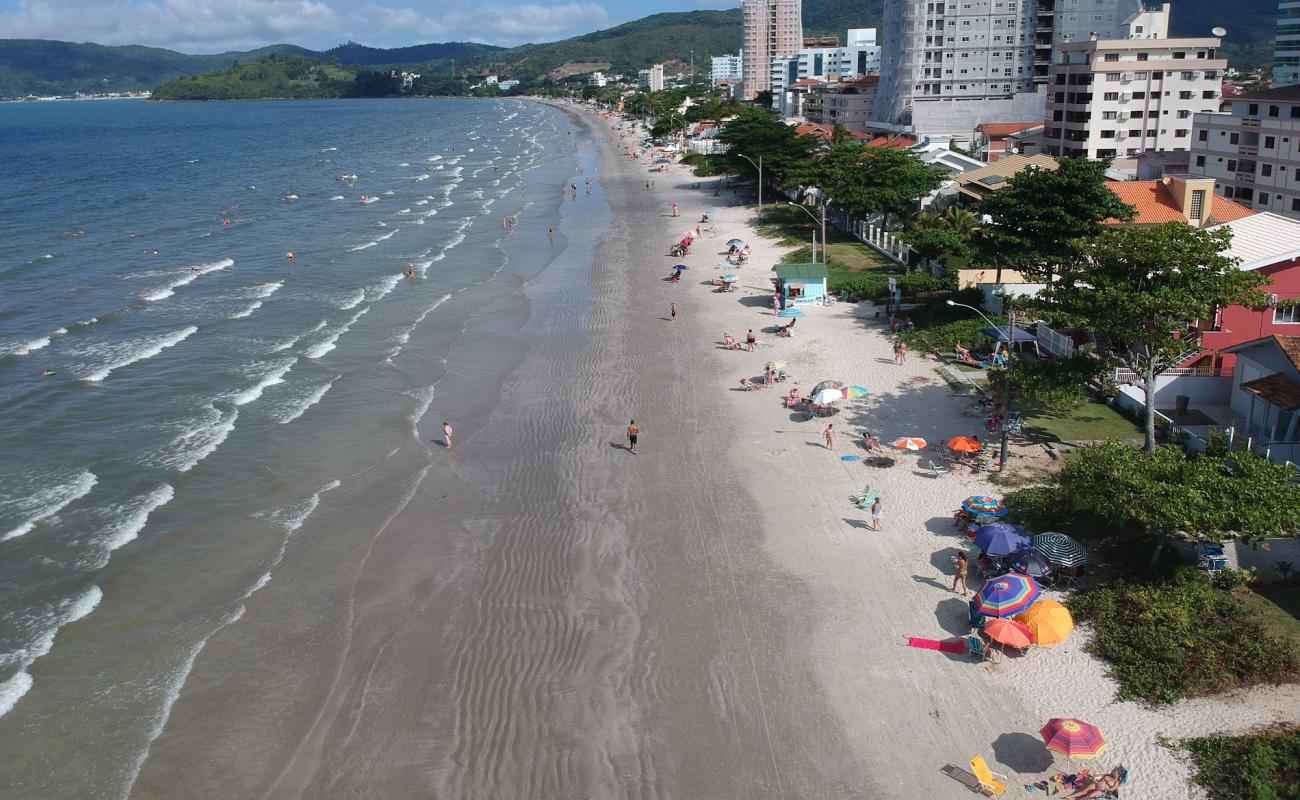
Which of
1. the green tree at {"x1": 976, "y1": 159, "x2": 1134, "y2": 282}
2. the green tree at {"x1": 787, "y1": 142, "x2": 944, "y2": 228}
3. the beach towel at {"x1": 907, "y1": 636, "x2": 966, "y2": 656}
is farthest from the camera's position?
the green tree at {"x1": 787, "y1": 142, "x2": 944, "y2": 228}

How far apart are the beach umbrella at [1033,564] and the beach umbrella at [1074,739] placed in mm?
4920

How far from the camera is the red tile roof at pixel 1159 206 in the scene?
40188 mm

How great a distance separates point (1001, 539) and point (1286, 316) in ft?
51.9

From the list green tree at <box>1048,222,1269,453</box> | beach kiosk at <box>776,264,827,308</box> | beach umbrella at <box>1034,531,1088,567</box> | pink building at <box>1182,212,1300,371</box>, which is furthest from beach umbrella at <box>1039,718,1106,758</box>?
beach kiosk at <box>776,264,827,308</box>

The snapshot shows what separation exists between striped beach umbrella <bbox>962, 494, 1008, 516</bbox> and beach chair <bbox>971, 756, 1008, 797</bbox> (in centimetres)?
832

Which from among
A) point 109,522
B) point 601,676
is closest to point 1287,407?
point 601,676

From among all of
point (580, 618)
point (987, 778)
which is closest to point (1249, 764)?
point (987, 778)

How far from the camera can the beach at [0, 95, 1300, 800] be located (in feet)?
53.6

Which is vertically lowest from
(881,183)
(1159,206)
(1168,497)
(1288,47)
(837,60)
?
(1168,497)

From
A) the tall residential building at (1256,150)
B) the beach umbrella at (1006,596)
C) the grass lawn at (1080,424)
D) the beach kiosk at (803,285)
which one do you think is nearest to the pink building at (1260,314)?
the grass lawn at (1080,424)

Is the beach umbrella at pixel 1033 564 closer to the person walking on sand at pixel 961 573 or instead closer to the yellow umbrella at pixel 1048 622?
the person walking on sand at pixel 961 573

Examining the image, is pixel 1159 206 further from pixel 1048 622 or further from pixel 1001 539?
pixel 1048 622

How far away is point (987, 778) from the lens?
15.3 m

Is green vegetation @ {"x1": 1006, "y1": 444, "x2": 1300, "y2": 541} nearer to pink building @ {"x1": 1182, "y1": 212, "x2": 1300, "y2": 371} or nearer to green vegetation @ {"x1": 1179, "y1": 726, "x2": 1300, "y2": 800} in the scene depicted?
green vegetation @ {"x1": 1179, "y1": 726, "x2": 1300, "y2": 800}
